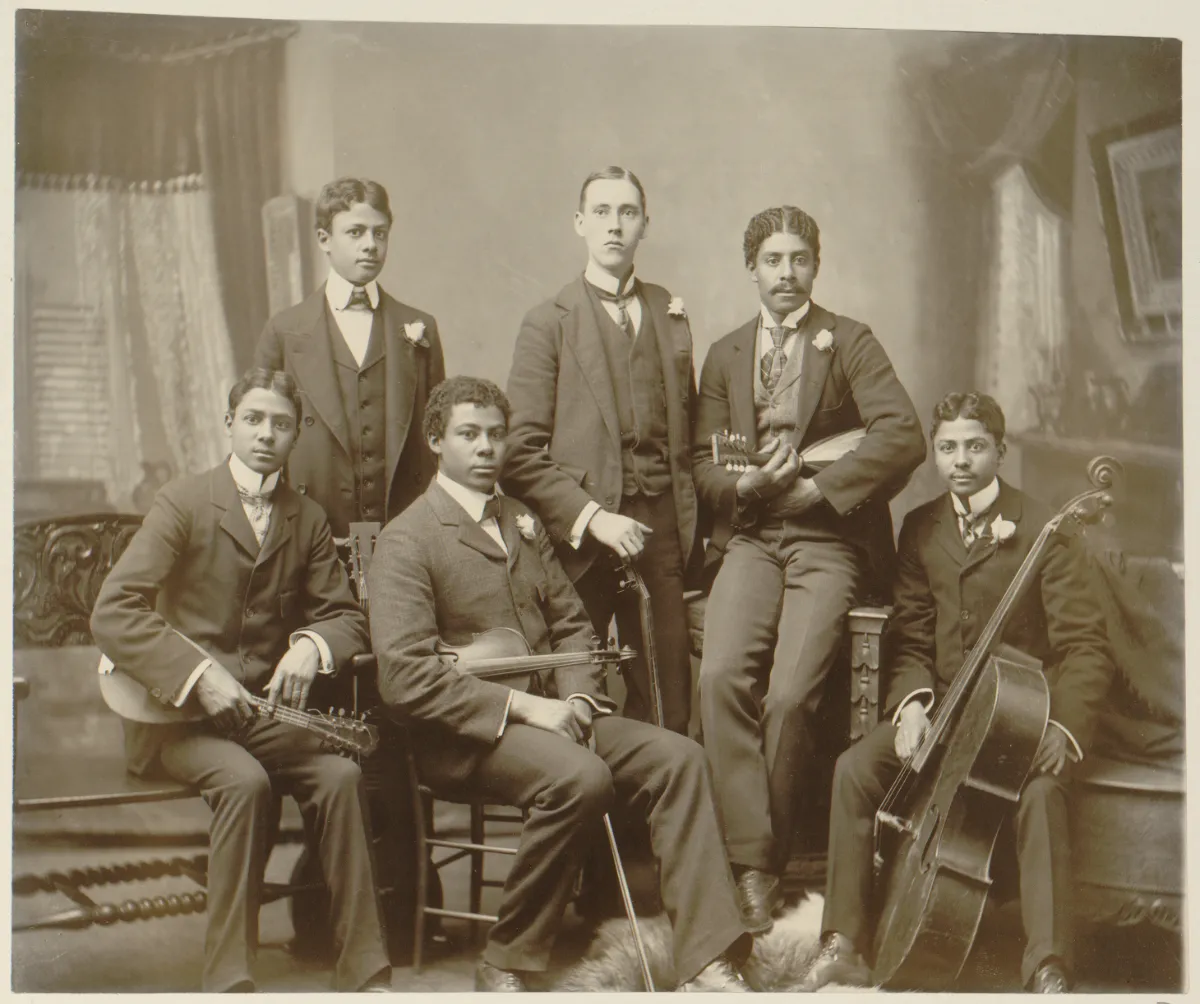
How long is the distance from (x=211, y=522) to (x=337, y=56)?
140 cm

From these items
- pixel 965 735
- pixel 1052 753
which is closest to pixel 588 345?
pixel 965 735

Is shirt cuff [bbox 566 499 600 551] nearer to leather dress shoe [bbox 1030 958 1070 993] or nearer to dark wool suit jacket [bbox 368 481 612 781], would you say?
dark wool suit jacket [bbox 368 481 612 781]

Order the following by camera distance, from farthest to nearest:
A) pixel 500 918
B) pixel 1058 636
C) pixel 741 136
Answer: pixel 741 136
pixel 1058 636
pixel 500 918

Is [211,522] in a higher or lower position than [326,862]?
higher

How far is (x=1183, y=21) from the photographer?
12.7ft

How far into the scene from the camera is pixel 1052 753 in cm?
349

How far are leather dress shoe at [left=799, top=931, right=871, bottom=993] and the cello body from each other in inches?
1.9

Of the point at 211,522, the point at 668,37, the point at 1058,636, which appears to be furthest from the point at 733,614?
the point at 668,37

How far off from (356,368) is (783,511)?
1.30 metres

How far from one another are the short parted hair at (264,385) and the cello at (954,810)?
197cm

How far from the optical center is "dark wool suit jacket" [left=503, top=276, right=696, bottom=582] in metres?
3.64

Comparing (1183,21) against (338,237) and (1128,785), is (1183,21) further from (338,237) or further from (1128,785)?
(338,237)

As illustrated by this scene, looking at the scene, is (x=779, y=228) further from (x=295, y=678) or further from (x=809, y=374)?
(x=295, y=678)

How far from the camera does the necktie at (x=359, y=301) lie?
3.70m
